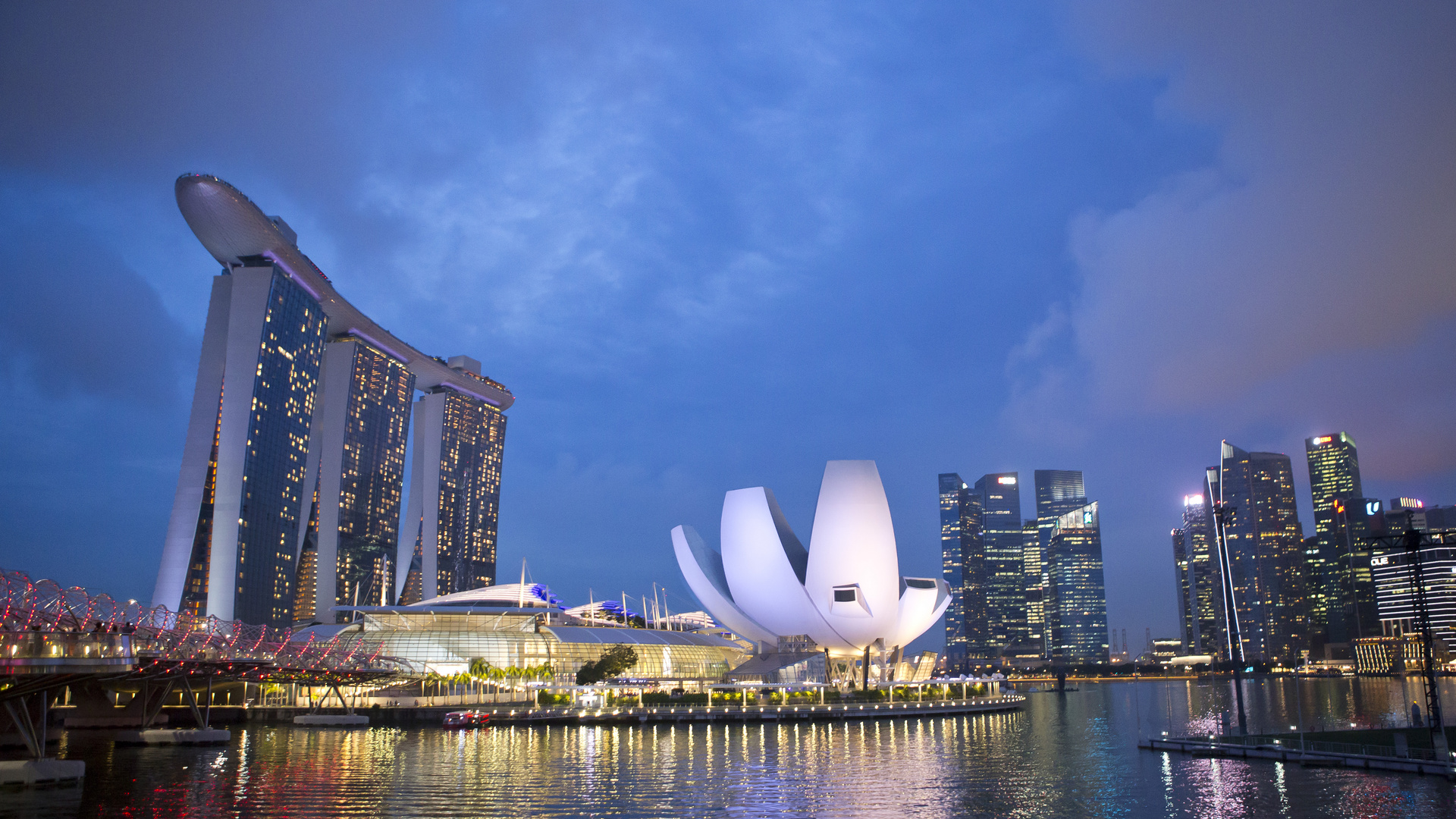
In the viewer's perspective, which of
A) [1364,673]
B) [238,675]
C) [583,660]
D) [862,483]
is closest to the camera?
[238,675]

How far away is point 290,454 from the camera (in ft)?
247

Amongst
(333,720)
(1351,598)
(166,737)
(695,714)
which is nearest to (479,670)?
(333,720)

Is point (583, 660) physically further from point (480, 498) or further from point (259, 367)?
point (480, 498)

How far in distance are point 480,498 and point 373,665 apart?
7209 centimetres

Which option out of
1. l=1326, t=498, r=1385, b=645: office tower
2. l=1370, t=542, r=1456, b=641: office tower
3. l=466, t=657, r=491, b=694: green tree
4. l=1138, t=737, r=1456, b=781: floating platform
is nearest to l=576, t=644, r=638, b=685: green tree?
l=466, t=657, r=491, b=694: green tree

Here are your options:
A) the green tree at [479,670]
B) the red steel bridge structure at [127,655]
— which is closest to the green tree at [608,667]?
the green tree at [479,670]

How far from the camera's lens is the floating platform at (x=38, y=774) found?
1981 cm

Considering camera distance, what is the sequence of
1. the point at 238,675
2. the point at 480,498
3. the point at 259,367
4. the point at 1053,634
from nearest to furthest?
the point at 238,675, the point at 259,367, the point at 480,498, the point at 1053,634

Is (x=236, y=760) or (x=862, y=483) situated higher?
(x=862, y=483)

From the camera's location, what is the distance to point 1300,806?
18.2 m

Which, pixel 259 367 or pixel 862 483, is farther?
pixel 259 367

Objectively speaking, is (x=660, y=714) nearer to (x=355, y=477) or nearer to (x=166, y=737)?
(x=166, y=737)

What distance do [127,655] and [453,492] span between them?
96.0 meters

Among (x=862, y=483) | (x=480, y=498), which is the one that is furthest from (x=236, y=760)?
(x=480, y=498)
